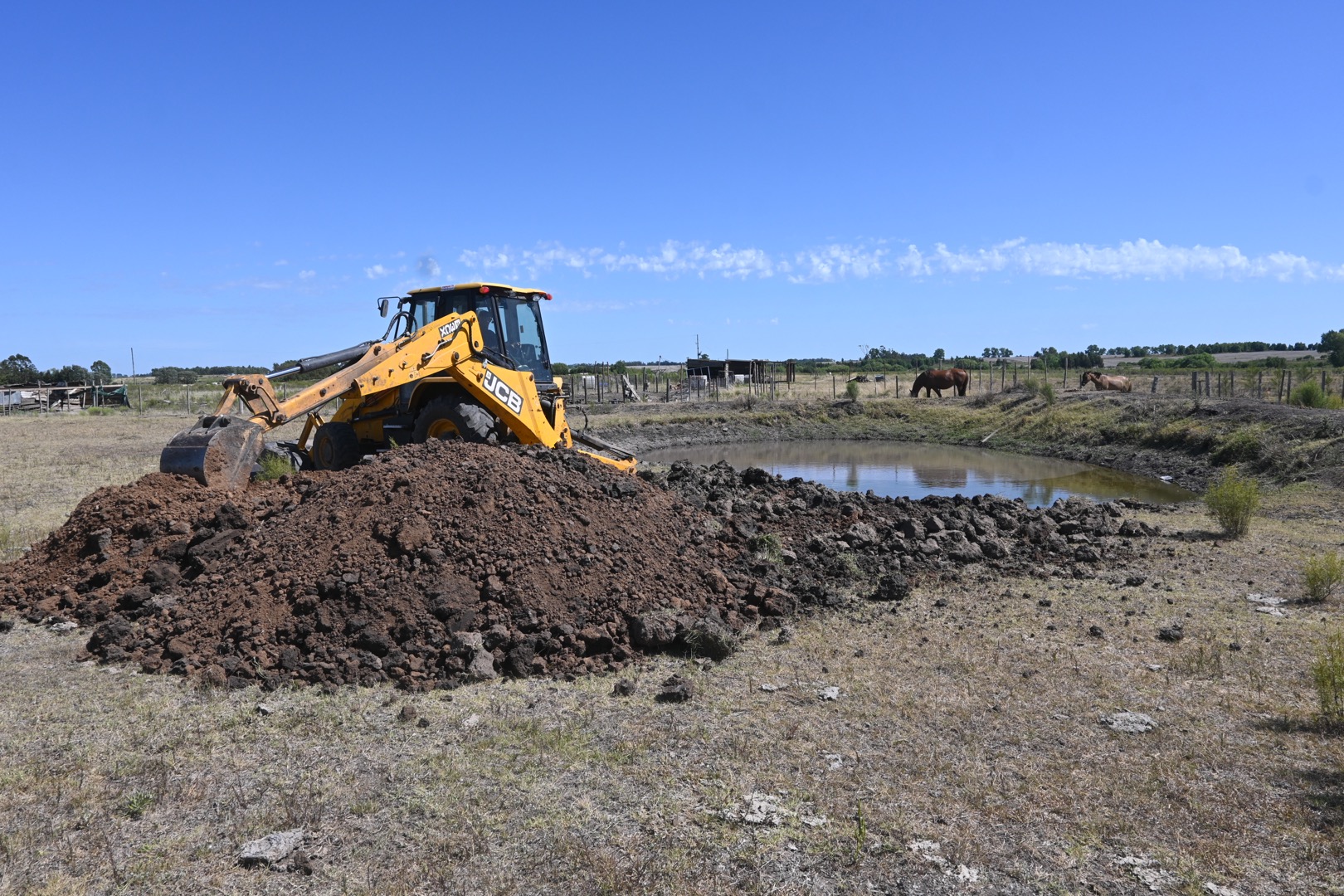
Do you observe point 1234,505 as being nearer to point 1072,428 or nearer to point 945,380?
point 1072,428

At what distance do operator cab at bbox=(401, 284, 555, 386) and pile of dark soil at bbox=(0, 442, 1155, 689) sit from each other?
10.6ft

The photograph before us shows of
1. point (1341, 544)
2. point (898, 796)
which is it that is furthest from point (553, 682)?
point (1341, 544)

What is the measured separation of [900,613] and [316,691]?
16.5 ft

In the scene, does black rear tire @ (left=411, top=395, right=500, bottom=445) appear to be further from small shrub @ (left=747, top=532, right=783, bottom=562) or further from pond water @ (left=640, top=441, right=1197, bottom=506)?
pond water @ (left=640, top=441, right=1197, bottom=506)

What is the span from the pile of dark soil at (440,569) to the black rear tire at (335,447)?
72.9 inches

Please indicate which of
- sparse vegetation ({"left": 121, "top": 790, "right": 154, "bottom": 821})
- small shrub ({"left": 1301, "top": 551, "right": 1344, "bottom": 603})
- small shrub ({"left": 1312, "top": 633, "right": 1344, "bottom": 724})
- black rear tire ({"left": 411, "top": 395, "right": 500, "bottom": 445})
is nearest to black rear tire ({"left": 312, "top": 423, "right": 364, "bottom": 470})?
black rear tire ({"left": 411, "top": 395, "right": 500, "bottom": 445})

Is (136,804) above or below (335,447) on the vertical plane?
below

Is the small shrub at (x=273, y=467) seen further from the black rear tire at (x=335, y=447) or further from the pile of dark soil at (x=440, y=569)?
the pile of dark soil at (x=440, y=569)

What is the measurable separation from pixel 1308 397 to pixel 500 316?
2506cm

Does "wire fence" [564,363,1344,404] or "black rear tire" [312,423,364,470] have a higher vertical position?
"wire fence" [564,363,1344,404]

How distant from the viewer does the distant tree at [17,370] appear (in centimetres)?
6062

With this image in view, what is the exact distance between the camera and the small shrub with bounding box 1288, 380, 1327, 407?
88.2ft

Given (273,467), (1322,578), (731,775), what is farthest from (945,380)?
(731,775)

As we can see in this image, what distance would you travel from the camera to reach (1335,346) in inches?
2662
